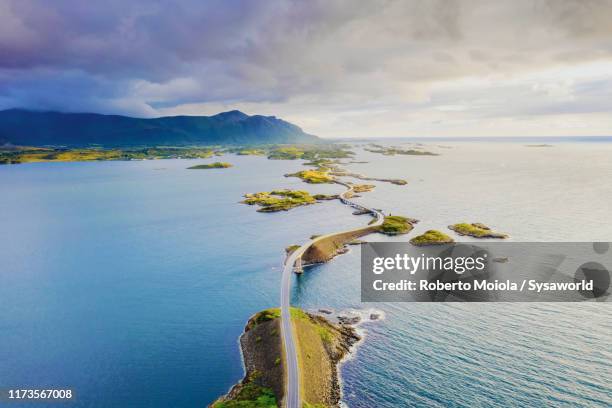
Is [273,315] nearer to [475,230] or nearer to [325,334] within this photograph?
[325,334]

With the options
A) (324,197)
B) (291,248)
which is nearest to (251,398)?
(291,248)

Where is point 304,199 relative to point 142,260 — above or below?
above

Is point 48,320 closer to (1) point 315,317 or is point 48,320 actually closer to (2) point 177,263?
(2) point 177,263

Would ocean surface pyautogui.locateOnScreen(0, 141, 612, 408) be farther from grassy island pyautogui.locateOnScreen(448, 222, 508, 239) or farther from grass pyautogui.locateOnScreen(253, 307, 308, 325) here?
grassy island pyautogui.locateOnScreen(448, 222, 508, 239)

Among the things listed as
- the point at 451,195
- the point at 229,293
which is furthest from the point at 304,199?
the point at 229,293

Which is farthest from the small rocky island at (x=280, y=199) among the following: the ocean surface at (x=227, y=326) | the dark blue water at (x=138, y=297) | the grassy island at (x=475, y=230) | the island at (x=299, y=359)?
the island at (x=299, y=359)

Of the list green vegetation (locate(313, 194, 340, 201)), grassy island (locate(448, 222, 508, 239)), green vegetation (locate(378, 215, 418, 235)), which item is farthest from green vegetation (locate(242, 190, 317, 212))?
grassy island (locate(448, 222, 508, 239))
